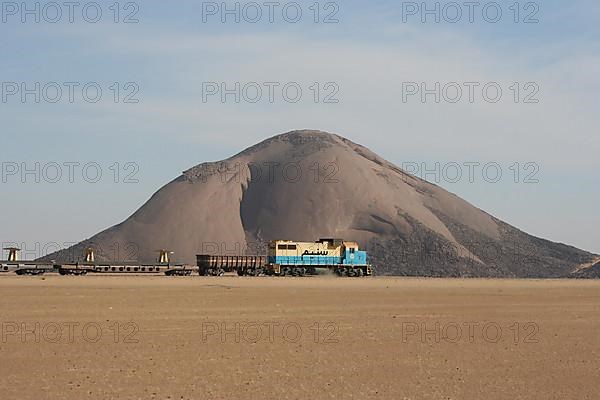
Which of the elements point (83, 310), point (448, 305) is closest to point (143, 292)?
point (83, 310)

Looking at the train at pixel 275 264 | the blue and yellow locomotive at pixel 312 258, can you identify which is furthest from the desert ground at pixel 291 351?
the blue and yellow locomotive at pixel 312 258

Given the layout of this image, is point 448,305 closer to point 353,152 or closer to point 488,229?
point 488,229

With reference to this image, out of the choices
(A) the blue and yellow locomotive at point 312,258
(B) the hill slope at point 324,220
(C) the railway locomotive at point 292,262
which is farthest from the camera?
(B) the hill slope at point 324,220

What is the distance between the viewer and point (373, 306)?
39.2 m

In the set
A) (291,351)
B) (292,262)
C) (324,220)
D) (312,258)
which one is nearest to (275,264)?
(292,262)

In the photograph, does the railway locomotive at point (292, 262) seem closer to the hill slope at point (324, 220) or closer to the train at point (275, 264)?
the train at point (275, 264)

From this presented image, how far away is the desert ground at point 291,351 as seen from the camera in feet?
55.1

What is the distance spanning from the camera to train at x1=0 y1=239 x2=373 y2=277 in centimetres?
8712

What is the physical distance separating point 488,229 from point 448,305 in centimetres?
13778

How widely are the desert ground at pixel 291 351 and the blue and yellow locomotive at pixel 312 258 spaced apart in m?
49.3

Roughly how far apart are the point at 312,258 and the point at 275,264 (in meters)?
4.34

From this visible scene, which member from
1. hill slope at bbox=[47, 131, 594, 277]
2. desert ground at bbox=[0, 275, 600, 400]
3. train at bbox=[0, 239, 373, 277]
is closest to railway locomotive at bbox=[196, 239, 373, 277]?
train at bbox=[0, 239, 373, 277]

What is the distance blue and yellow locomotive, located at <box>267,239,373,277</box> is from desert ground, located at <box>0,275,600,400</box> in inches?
1941

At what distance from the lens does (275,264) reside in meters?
88.4
